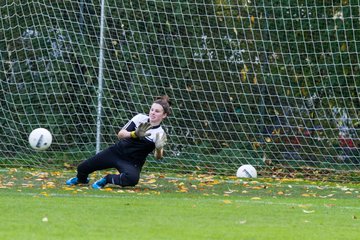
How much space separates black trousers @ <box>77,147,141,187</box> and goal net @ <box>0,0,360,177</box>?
3006 millimetres

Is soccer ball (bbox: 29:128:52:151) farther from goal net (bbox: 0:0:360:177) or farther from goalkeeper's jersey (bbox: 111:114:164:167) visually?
goalkeeper's jersey (bbox: 111:114:164:167)

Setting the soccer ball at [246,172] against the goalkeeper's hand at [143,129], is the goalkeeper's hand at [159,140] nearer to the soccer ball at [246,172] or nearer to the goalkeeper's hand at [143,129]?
the goalkeeper's hand at [143,129]

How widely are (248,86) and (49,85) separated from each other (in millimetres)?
2767

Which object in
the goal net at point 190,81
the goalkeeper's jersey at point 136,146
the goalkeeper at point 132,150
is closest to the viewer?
the goalkeeper at point 132,150

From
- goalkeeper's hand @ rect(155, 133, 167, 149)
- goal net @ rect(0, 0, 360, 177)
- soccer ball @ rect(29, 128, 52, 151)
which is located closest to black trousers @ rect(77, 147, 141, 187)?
goalkeeper's hand @ rect(155, 133, 167, 149)

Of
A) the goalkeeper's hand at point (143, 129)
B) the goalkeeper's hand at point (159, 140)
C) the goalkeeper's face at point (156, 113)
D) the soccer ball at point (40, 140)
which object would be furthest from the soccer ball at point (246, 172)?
the goalkeeper's hand at point (143, 129)

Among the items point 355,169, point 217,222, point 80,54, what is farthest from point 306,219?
point 80,54

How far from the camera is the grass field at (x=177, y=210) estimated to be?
22.0ft

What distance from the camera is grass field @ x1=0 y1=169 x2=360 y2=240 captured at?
6.71 metres

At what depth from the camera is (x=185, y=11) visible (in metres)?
13.6

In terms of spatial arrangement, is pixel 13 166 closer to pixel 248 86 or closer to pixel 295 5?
pixel 248 86

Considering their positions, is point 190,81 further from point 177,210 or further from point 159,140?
point 177,210

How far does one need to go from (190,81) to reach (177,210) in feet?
18.9

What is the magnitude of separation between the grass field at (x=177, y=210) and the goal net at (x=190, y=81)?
1.90 meters
